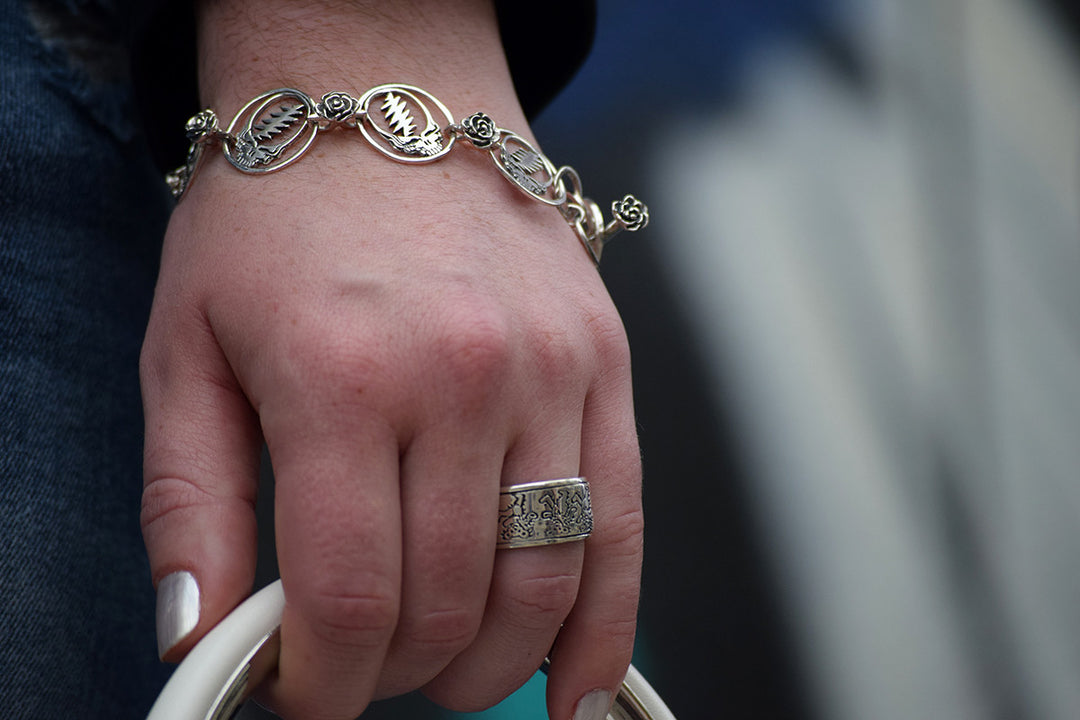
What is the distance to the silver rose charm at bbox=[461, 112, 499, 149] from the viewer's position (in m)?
0.56

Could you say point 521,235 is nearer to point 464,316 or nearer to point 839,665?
point 464,316

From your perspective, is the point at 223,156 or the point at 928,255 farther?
the point at 928,255

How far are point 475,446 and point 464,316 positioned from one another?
8 centimetres

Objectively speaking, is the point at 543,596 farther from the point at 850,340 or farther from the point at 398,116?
the point at 850,340

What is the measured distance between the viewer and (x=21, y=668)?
0.58 m

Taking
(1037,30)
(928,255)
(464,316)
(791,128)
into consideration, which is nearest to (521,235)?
(464,316)

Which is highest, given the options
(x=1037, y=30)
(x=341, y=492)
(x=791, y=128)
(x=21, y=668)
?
(x=1037, y=30)

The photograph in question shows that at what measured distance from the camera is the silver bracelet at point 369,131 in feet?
1.76

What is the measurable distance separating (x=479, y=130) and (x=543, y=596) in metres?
0.33

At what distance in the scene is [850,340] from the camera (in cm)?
148

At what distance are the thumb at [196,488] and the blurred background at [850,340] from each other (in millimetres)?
717

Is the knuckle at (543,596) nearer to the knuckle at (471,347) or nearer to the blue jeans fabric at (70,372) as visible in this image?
the knuckle at (471,347)

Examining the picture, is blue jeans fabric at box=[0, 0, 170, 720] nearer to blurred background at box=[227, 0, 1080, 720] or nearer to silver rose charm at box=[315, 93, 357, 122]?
silver rose charm at box=[315, 93, 357, 122]

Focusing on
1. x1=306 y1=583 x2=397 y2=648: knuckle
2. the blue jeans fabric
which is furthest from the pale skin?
the blue jeans fabric
